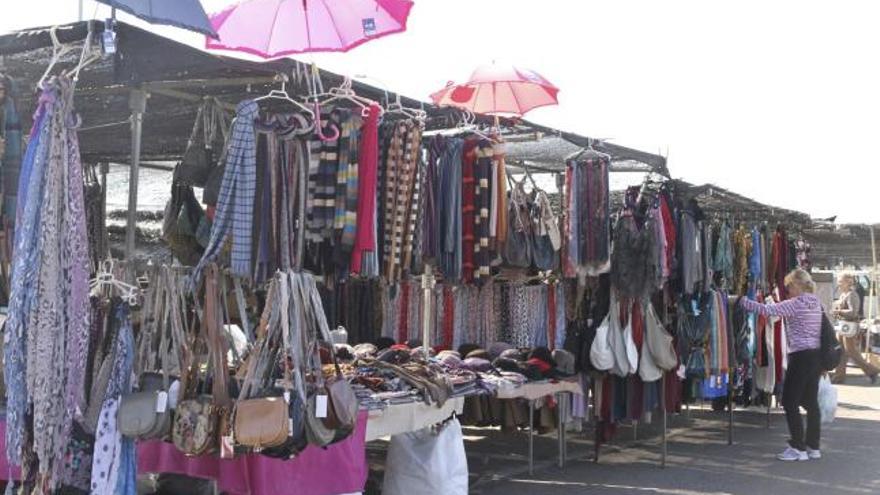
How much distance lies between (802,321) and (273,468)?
576 cm

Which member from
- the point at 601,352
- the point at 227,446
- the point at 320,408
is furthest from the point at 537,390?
the point at 227,446

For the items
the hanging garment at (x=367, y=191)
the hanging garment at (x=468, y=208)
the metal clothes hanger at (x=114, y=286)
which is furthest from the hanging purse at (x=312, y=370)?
the hanging garment at (x=468, y=208)

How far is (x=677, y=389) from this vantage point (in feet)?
29.3

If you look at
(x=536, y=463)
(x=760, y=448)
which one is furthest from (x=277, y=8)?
(x=760, y=448)

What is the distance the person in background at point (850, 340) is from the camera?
17156 millimetres

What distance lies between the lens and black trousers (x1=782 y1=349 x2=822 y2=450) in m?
9.02

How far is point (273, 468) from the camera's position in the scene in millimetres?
5008

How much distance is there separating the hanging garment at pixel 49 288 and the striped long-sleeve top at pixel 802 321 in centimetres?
660

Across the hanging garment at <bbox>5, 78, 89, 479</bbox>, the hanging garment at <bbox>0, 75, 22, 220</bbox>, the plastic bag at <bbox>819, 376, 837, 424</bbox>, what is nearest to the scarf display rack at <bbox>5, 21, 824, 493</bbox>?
the hanging garment at <bbox>5, 78, 89, 479</bbox>

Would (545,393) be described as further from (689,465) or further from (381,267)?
(689,465)

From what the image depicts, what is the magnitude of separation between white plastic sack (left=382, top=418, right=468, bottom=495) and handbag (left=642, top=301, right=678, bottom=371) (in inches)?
99.0

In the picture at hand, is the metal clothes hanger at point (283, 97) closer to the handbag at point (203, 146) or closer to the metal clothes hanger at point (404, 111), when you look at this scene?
the handbag at point (203, 146)

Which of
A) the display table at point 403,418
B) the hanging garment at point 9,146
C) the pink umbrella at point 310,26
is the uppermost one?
the pink umbrella at point 310,26

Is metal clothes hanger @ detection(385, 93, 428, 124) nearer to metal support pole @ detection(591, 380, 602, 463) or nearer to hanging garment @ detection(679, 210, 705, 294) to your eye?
metal support pole @ detection(591, 380, 602, 463)
